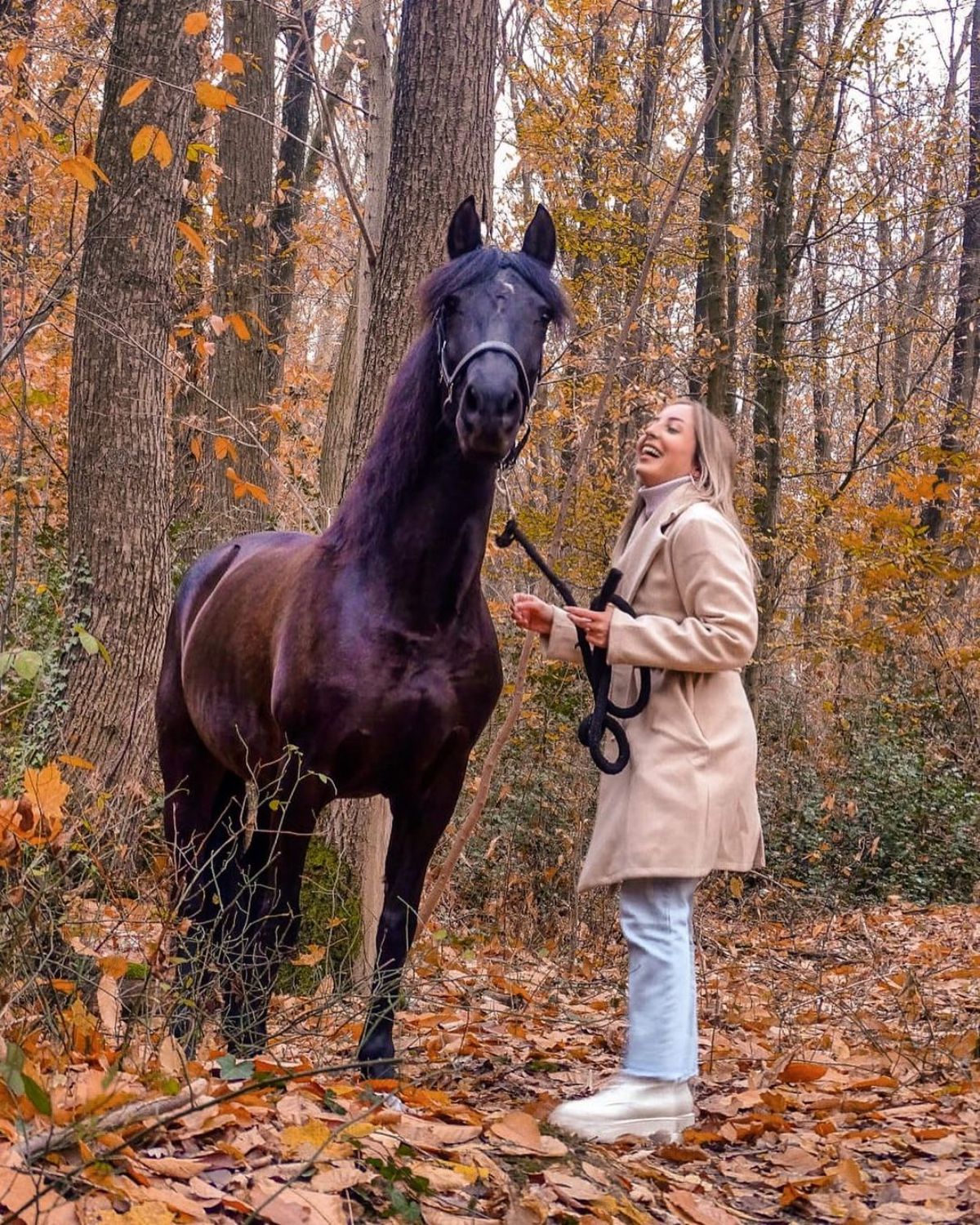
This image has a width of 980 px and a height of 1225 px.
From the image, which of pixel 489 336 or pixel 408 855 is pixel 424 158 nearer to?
pixel 489 336

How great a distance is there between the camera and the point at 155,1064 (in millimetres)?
2949

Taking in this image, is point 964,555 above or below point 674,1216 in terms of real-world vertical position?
above

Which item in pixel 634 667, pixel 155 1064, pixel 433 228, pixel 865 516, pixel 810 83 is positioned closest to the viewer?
pixel 155 1064

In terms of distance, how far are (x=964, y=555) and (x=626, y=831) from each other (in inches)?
511

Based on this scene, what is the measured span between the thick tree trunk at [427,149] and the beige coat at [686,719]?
7.14ft

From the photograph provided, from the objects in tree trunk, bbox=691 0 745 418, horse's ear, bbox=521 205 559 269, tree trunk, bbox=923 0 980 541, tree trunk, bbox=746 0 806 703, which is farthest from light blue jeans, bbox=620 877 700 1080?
tree trunk, bbox=923 0 980 541

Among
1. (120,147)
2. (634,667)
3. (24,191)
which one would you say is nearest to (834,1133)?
(634,667)

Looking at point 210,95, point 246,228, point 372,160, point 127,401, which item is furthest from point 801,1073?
point 246,228

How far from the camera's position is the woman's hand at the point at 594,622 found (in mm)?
3816

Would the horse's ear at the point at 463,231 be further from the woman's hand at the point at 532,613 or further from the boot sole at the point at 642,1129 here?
the boot sole at the point at 642,1129

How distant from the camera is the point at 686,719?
377 centimetres

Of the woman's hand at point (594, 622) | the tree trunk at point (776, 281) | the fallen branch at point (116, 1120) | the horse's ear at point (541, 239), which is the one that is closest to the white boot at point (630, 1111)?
the fallen branch at point (116, 1120)

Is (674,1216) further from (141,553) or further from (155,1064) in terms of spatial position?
(141,553)

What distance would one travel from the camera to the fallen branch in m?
2.16
